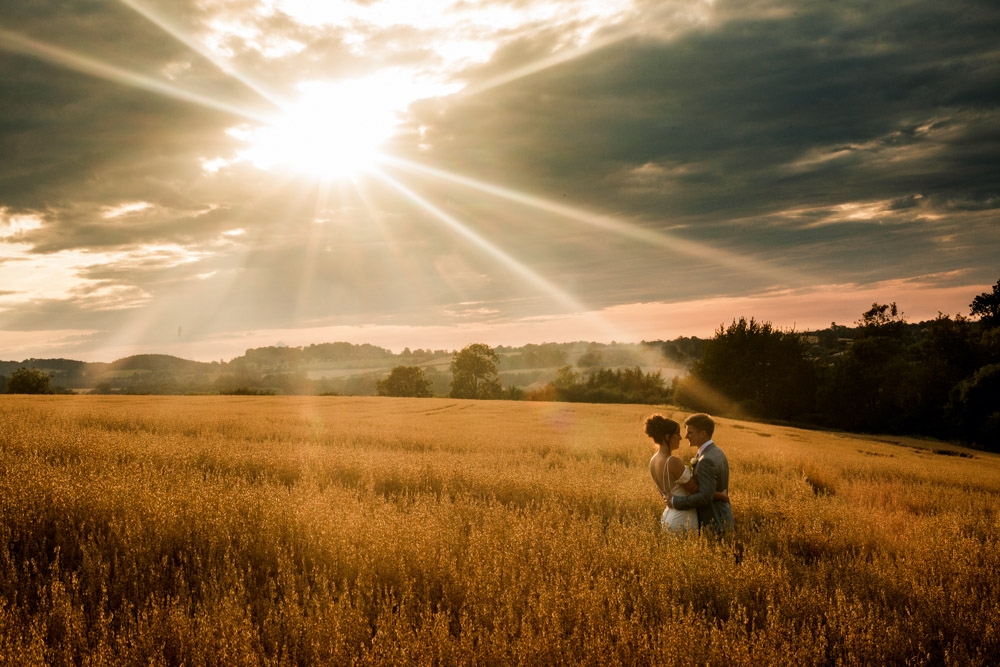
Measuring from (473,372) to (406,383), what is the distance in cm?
1113

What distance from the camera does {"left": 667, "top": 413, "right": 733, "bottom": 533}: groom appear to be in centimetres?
743

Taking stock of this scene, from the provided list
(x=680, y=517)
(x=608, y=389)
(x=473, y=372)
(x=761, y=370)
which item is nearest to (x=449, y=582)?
(x=680, y=517)

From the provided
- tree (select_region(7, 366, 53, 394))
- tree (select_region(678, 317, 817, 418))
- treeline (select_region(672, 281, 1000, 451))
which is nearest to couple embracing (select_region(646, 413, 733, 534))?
treeline (select_region(672, 281, 1000, 451))

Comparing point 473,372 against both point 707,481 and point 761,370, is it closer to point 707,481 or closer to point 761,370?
point 761,370

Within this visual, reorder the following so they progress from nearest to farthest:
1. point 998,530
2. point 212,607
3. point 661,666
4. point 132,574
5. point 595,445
Result: point 661,666 < point 212,607 < point 132,574 < point 998,530 < point 595,445

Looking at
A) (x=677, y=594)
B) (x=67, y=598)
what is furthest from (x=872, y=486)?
(x=67, y=598)

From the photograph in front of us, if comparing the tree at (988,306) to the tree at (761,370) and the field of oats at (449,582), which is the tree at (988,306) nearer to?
the tree at (761,370)

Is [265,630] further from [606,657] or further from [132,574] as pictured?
[606,657]

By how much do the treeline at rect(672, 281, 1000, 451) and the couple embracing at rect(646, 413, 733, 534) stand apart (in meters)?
55.9

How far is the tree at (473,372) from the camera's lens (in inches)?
3713

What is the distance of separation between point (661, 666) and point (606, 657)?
37 cm

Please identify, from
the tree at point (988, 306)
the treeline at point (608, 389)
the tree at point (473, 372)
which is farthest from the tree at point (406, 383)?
the tree at point (988, 306)

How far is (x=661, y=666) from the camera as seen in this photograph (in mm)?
3604

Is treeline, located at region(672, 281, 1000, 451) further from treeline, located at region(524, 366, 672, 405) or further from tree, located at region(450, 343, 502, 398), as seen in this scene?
tree, located at region(450, 343, 502, 398)
